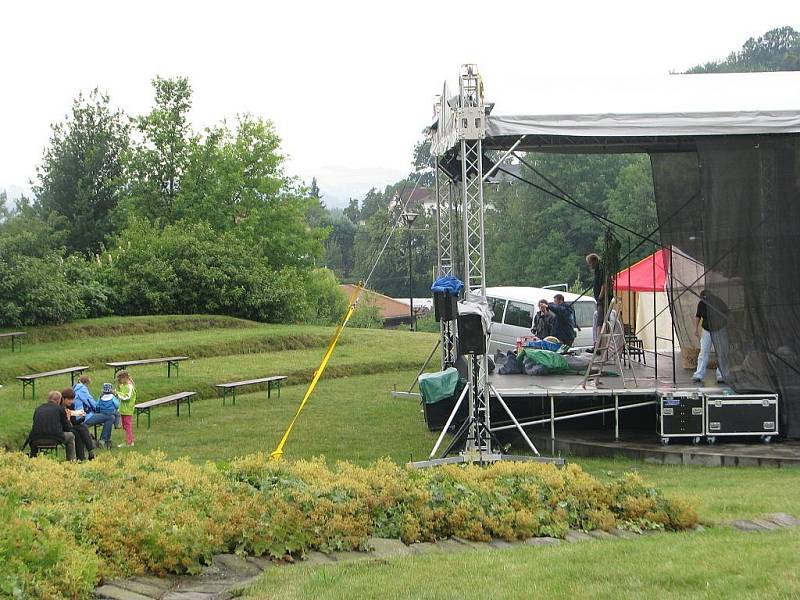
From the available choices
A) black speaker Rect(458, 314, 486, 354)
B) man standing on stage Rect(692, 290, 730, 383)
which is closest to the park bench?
black speaker Rect(458, 314, 486, 354)

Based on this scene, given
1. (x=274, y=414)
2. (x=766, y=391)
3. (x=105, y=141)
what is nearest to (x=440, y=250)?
(x=274, y=414)

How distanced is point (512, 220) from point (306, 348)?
45463mm

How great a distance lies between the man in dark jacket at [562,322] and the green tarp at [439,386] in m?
6.94

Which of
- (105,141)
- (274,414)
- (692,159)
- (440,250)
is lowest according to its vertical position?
(274,414)

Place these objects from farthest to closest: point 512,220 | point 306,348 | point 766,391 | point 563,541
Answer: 1. point 512,220
2. point 306,348
3. point 766,391
4. point 563,541

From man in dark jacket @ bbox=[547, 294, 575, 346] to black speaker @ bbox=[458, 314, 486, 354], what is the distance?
8.44 m

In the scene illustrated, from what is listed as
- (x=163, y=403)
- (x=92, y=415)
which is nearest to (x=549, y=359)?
(x=163, y=403)

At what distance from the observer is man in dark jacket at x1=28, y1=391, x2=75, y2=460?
41.1 feet

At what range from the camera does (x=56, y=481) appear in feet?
25.8

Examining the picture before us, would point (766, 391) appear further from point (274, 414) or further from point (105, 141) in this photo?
point (105, 141)

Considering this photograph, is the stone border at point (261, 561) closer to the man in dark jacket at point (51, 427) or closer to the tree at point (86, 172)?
the man in dark jacket at point (51, 427)

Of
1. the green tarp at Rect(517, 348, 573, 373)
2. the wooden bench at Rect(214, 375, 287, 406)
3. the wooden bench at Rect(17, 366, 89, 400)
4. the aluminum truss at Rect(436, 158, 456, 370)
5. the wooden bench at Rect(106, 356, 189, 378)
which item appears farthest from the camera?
the wooden bench at Rect(106, 356, 189, 378)

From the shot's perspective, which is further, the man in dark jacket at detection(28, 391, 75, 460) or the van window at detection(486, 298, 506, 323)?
the van window at detection(486, 298, 506, 323)

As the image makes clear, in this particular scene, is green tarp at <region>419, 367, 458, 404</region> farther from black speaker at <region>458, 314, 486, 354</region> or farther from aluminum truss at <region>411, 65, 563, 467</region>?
black speaker at <region>458, 314, 486, 354</region>
